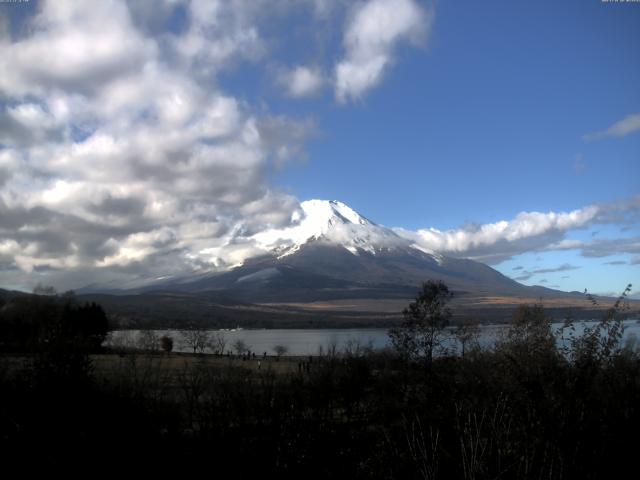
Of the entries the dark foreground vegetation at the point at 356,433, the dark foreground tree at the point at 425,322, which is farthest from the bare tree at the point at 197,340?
the dark foreground vegetation at the point at 356,433

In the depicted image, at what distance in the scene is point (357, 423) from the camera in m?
17.9

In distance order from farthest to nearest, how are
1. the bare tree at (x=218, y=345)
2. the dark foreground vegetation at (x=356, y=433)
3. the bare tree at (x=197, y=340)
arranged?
1. the bare tree at (x=218, y=345)
2. the bare tree at (x=197, y=340)
3. the dark foreground vegetation at (x=356, y=433)

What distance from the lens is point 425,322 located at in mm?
47719

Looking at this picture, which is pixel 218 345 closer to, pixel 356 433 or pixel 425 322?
pixel 425 322

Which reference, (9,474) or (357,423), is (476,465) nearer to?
(9,474)

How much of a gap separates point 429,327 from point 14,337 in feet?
167

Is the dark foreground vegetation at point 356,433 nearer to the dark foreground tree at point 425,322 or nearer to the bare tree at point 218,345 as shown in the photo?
the dark foreground tree at point 425,322

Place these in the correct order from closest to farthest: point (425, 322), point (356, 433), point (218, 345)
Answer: point (356, 433)
point (425, 322)
point (218, 345)

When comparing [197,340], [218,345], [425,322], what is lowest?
[218,345]

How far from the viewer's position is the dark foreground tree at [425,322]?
44250mm

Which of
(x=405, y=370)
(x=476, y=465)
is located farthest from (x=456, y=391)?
(x=476, y=465)

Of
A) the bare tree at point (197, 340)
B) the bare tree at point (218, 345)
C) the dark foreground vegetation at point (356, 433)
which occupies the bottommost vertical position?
the bare tree at point (218, 345)

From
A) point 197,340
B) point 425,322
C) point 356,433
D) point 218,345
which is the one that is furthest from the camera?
point 218,345

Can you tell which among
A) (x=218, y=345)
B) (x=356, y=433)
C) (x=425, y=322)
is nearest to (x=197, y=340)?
(x=218, y=345)
